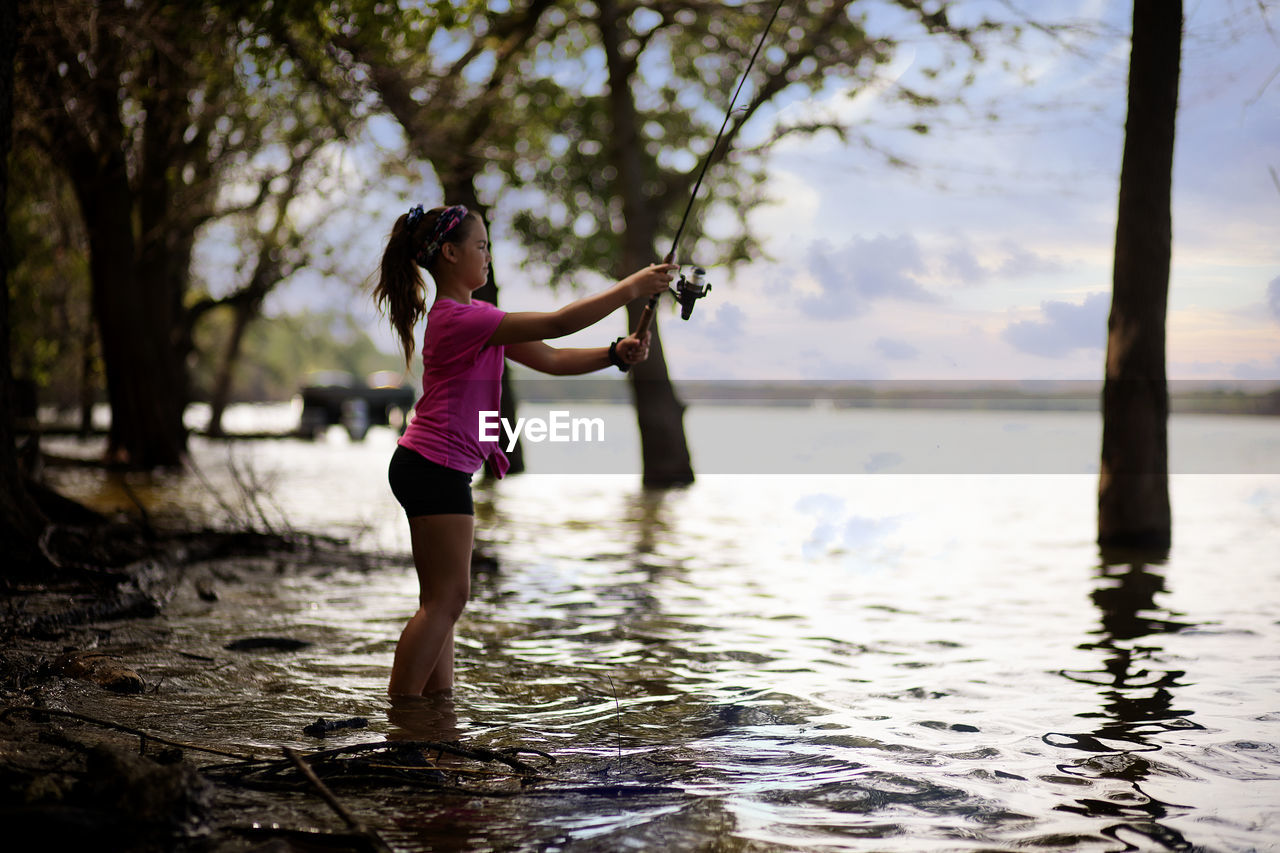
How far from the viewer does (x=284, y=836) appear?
135 inches

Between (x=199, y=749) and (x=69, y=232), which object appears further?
(x=69, y=232)

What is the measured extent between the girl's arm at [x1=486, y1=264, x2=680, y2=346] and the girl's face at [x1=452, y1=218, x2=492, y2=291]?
38cm

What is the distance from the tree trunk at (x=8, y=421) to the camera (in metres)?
7.63

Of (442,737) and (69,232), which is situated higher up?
(69,232)

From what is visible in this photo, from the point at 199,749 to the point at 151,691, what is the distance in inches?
51.6

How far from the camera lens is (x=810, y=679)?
5.93m

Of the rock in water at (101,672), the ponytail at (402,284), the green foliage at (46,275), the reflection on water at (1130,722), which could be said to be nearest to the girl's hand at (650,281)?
the ponytail at (402,284)

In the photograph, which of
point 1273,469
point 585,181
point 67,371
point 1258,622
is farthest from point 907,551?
point 67,371

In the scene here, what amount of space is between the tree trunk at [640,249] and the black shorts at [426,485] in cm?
1441

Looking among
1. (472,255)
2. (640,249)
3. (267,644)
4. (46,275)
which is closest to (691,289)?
(472,255)

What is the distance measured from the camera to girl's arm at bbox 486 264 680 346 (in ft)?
14.7

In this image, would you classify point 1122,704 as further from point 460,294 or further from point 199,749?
point 199,749

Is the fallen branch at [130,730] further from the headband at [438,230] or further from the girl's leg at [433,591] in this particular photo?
the headband at [438,230]

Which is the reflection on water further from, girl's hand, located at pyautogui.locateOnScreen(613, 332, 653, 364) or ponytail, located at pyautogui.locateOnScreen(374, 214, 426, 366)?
ponytail, located at pyautogui.locateOnScreen(374, 214, 426, 366)
